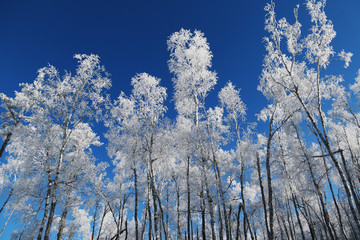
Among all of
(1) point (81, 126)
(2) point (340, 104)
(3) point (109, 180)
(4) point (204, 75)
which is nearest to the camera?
(4) point (204, 75)

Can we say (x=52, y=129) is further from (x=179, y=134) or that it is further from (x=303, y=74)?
(x=303, y=74)

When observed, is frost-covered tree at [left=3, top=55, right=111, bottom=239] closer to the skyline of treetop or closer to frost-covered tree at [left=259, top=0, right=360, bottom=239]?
the skyline of treetop

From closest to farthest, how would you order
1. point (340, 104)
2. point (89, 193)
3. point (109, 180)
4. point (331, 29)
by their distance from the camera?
point (331, 29) → point (89, 193) → point (340, 104) → point (109, 180)

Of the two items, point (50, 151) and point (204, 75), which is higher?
point (204, 75)

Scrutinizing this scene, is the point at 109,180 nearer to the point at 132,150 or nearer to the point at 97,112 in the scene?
the point at 132,150

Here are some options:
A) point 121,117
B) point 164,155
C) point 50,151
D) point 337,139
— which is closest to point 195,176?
point 164,155

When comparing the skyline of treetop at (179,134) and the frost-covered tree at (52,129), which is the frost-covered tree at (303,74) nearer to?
the skyline of treetop at (179,134)

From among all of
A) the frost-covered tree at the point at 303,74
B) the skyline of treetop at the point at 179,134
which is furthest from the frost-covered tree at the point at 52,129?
the frost-covered tree at the point at 303,74

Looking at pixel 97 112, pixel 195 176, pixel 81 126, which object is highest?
pixel 81 126

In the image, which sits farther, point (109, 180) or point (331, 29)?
point (109, 180)

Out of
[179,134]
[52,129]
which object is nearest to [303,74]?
[179,134]

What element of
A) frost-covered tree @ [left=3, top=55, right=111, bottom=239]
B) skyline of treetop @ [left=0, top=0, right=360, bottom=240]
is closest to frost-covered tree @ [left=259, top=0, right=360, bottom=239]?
skyline of treetop @ [left=0, top=0, right=360, bottom=240]

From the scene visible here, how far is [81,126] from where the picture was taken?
17328 millimetres

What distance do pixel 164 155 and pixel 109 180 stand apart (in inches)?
451
